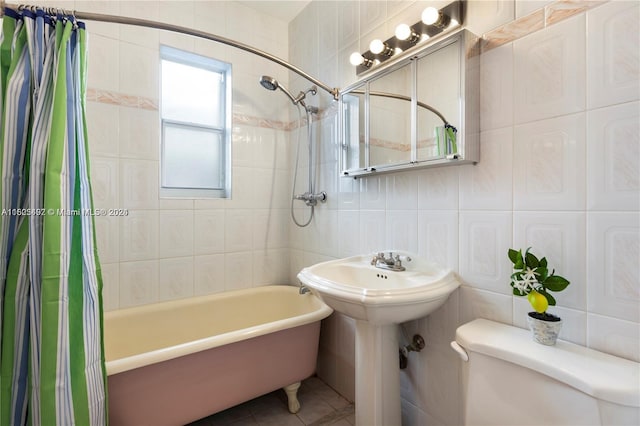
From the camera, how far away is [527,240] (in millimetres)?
1066

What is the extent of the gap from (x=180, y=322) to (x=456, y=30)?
82.0 inches

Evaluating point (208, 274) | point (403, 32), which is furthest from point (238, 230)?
point (403, 32)

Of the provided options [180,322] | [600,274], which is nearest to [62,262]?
[180,322]

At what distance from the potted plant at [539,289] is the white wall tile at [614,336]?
0.31 feet

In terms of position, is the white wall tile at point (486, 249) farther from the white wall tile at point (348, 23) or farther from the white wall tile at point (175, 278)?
the white wall tile at point (175, 278)

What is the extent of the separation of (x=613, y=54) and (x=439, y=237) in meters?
0.79

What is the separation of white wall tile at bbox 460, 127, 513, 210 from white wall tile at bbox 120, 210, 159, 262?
5.63 feet

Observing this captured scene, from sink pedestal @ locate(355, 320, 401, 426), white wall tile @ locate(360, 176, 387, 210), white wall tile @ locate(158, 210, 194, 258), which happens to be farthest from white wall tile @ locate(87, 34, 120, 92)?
sink pedestal @ locate(355, 320, 401, 426)

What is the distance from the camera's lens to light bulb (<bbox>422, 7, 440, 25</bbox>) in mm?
1256

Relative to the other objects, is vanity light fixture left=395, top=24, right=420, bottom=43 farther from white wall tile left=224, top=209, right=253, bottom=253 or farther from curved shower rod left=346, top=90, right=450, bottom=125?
white wall tile left=224, top=209, right=253, bottom=253

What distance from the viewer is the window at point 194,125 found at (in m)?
2.04

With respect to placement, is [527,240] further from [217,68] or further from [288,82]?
[217,68]

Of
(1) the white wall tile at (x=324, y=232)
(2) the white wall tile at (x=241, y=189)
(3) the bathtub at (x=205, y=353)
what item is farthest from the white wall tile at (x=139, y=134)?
(1) the white wall tile at (x=324, y=232)

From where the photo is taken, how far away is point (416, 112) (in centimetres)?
135
